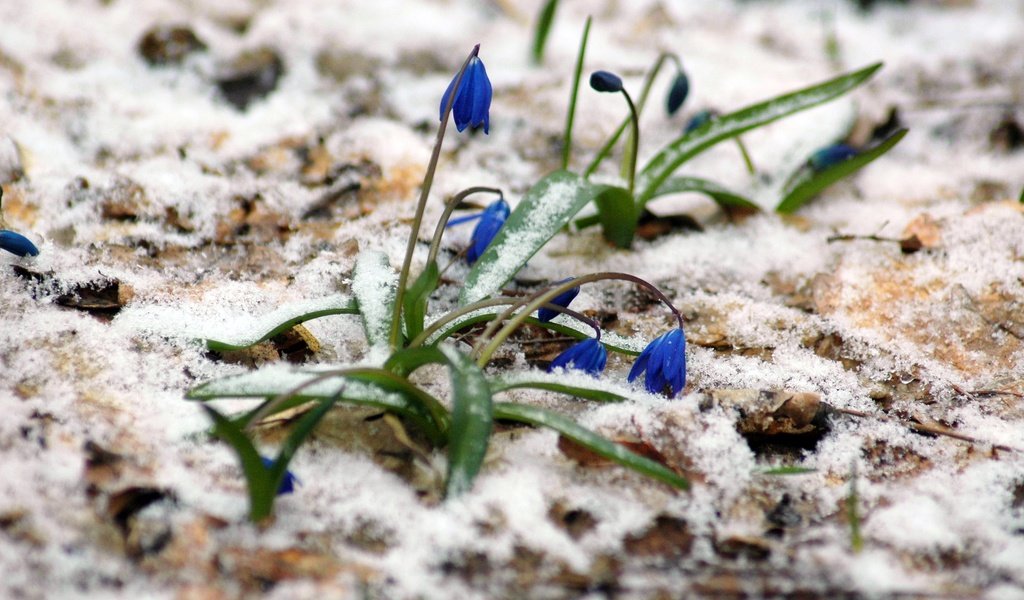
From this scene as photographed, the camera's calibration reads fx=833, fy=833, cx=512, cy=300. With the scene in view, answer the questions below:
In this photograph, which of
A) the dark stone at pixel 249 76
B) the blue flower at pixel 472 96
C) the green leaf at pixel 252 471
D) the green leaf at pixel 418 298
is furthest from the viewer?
the dark stone at pixel 249 76

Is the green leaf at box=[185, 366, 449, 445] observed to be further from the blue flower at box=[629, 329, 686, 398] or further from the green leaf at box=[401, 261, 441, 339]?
the blue flower at box=[629, 329, 686, 398]

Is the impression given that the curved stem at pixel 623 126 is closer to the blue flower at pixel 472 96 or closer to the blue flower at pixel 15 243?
the blue flower at pixel 472 96

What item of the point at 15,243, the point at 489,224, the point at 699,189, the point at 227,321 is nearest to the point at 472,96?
the point at 489,224

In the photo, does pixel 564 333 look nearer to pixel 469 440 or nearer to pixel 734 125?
pixel 469 440

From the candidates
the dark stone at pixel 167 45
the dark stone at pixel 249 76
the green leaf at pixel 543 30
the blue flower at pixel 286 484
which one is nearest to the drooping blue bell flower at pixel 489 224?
the blue flower at pixel 286 484

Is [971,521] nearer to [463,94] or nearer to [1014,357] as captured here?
[1014,357]

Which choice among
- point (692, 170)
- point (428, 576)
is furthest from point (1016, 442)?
point (692, 170)
